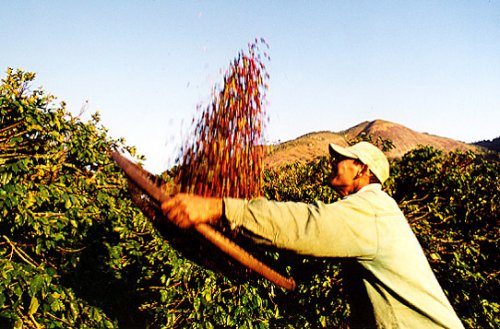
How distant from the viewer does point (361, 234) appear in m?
1.49

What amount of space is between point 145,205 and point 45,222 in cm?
326

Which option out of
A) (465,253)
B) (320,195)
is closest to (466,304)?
(465,253)

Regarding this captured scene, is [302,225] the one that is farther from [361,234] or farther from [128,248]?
[128,248]

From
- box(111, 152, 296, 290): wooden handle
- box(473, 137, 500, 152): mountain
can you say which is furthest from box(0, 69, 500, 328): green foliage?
box(473, 137, 500, 152): mountain

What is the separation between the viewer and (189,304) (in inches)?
226

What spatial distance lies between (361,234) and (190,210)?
0.73 m

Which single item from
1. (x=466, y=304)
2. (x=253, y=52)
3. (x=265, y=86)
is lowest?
(x=466, y=304)

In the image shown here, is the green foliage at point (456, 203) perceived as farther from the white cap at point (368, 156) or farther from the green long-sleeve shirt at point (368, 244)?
the green long-sleeve shirt at point (368, 244)

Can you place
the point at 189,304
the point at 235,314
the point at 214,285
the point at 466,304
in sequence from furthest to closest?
the point at 466,304 → the point at 189,304 → the point at 214,285 → the point at 235,314

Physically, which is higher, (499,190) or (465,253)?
(499,190)

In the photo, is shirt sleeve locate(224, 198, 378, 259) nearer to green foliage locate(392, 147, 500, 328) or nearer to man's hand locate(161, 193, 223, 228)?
man's hand locate(161, 193, 223, 228)

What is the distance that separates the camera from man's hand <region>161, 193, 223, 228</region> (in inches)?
49.9

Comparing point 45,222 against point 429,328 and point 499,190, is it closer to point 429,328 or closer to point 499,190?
point 429,328

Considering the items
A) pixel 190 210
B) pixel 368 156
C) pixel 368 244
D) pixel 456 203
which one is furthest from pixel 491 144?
pixel 190 210
